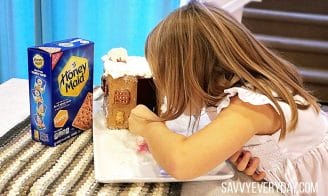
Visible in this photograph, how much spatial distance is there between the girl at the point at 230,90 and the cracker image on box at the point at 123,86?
0.03 metres

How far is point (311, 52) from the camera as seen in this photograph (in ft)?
8.38

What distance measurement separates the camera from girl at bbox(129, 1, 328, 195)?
86 cm

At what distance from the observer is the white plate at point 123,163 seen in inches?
31.2

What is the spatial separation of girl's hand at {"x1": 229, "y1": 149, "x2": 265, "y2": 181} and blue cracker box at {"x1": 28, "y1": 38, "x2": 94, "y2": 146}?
Answer: 13.6 inches

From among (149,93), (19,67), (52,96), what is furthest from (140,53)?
(52,96)

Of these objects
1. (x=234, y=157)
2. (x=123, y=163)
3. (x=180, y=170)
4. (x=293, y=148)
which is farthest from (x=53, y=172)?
(x=293, y=148)

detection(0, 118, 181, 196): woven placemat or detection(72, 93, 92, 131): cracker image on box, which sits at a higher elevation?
detection(72, 93, 92, 131): cracker image on box

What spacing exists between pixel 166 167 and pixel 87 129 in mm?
273

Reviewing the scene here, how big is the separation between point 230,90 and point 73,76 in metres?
0.33

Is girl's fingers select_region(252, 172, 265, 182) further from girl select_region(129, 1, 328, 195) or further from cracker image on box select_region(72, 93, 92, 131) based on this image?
cracker image on box select_region(72, 93, 92, 131)

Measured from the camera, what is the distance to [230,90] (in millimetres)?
877

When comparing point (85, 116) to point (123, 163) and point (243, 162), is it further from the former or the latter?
point (243, 162)

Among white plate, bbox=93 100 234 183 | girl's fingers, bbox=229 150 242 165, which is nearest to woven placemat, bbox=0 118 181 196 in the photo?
white plate, bbox=93 100 234 183

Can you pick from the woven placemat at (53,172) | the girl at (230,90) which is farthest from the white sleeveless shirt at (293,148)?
the woven placemat at (53,172)
